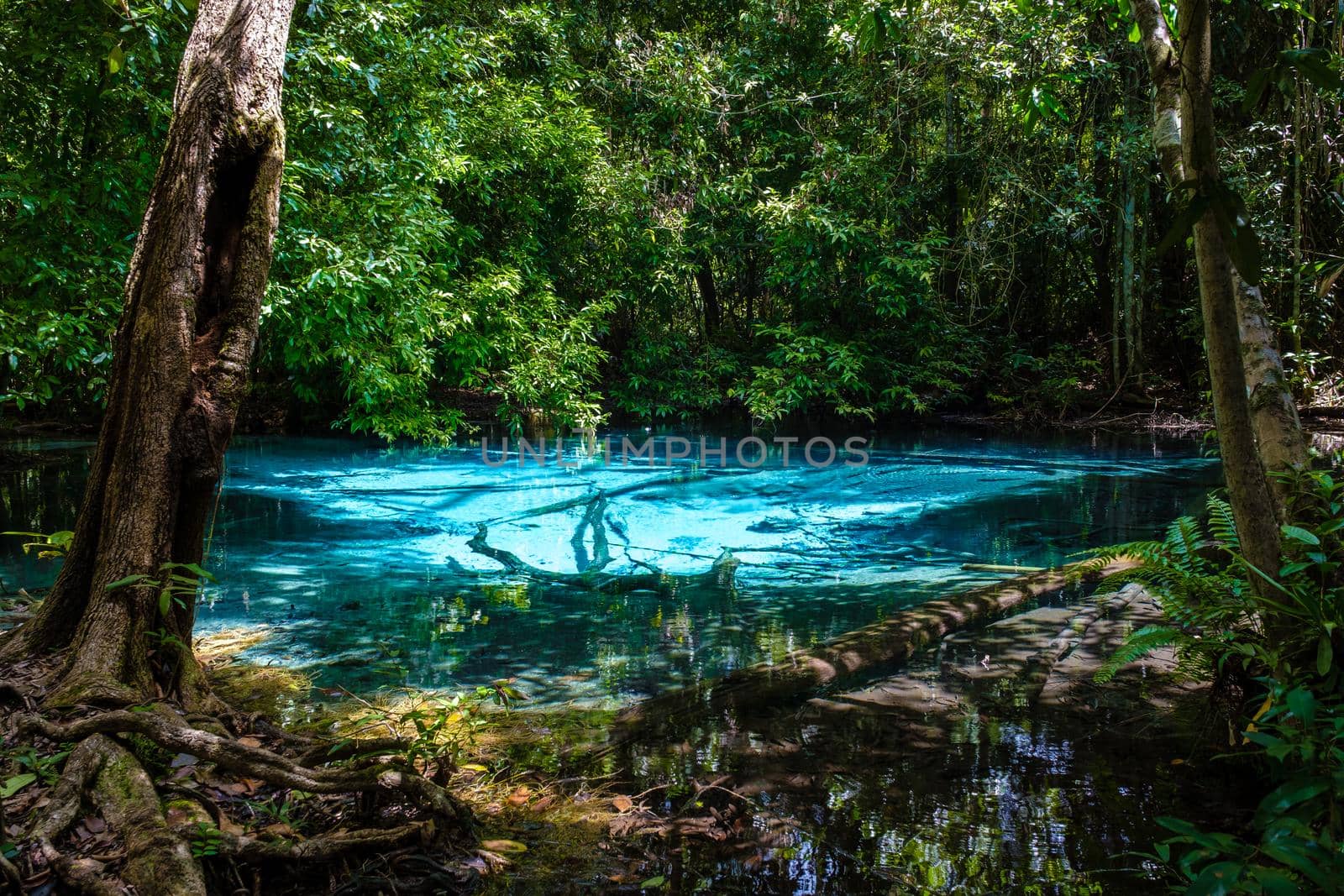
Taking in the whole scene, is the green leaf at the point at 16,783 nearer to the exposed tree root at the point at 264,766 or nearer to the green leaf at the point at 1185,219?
the exposed tree root at the point at 264,766

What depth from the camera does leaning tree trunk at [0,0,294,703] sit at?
2879 millimetres

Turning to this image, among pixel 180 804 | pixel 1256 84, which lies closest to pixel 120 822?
pixel 180 804

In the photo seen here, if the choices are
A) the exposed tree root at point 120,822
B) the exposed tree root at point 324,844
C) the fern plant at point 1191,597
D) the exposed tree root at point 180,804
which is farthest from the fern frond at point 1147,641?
the exposed tree root at point 120,822

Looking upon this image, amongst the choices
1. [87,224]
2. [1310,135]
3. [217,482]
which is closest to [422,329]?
[87,224]

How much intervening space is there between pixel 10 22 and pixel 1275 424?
786 centimetres

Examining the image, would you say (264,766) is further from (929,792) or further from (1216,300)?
(1216,300)

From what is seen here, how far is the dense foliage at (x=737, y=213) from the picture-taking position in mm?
8570

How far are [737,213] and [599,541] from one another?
9371mm

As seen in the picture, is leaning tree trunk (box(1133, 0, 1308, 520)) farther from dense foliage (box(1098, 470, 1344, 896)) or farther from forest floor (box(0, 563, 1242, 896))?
forest floor (box(0, 563, 1242, 896))

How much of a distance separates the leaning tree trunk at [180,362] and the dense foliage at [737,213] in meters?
4.44

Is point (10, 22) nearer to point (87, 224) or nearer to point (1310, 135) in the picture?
point (87, 224)

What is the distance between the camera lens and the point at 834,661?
373 cm

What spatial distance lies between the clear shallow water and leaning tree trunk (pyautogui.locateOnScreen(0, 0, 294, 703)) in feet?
3.86

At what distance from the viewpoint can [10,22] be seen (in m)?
6.05
